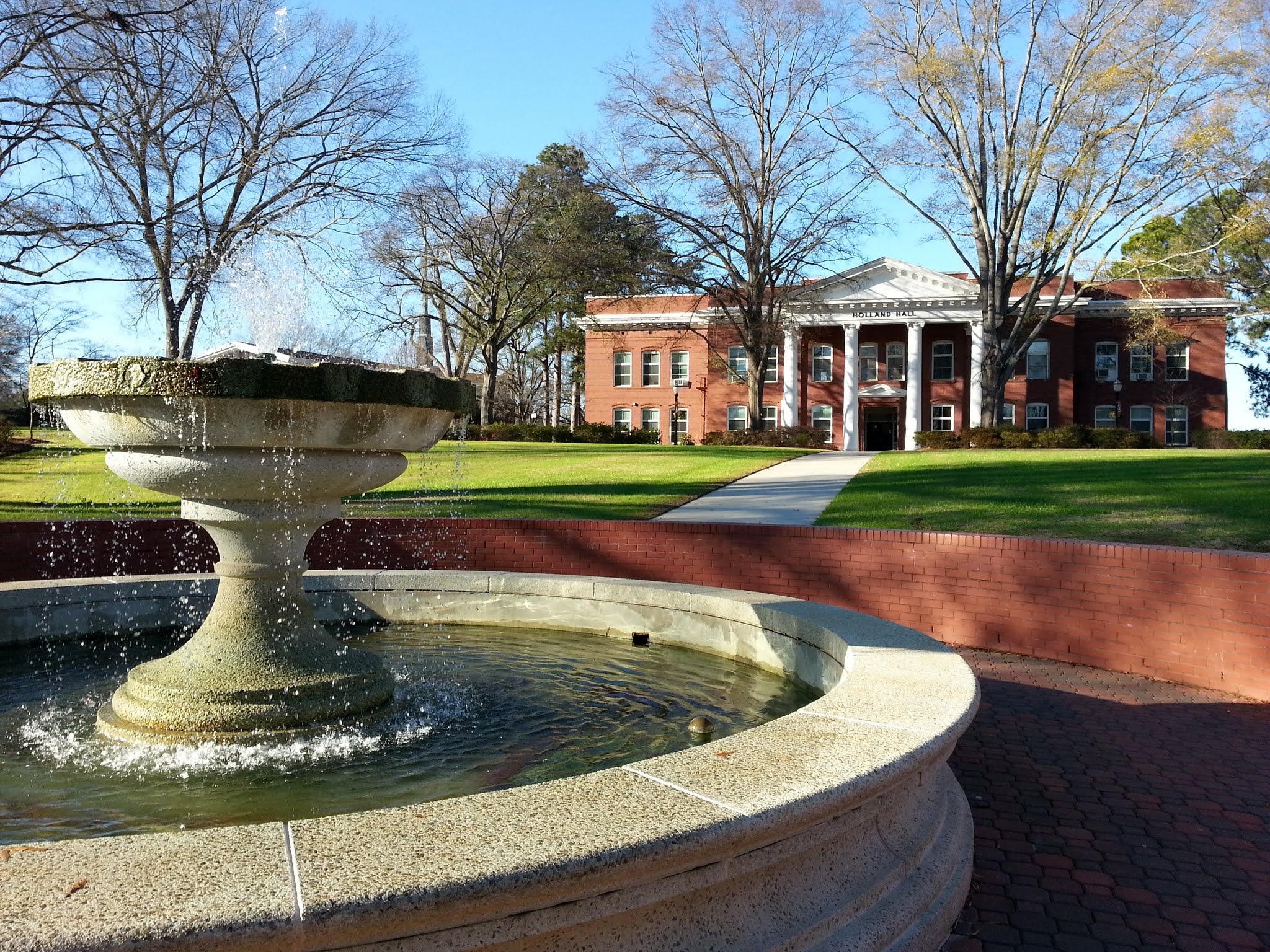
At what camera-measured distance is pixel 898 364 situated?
49.6 m

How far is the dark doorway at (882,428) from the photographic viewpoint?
50.1 metres

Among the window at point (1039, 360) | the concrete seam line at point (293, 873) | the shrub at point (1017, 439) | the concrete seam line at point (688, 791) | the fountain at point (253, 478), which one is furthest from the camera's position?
the window at point (1039, 360)

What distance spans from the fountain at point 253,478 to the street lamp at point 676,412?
133ft

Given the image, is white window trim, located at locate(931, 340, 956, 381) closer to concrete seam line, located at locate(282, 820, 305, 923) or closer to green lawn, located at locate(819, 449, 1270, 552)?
green lawn, located at locate(819, 449, 1270, 552)

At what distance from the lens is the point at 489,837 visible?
2572 mm

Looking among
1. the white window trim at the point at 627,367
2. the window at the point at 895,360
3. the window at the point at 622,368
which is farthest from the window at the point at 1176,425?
the window at the point at 622,368

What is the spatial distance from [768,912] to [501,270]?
42481 millimetres

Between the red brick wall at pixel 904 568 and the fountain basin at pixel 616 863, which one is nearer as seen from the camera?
the fountain basin at pixel 616 863

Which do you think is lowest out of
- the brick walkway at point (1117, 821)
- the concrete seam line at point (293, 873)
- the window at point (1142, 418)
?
the brick walkway at point (1117, 821)

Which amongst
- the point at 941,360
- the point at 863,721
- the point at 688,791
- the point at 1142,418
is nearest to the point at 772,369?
the point at 941,360

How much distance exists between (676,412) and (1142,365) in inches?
925

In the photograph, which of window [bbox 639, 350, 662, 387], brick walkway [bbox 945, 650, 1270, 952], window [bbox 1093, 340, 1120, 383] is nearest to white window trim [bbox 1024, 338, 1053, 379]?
window [bbox 1093, 340, 1120, 383]

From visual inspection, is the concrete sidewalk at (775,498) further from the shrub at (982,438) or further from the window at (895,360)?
the window at (895,360)

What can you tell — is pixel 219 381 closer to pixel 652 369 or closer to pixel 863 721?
pixel 863 721
